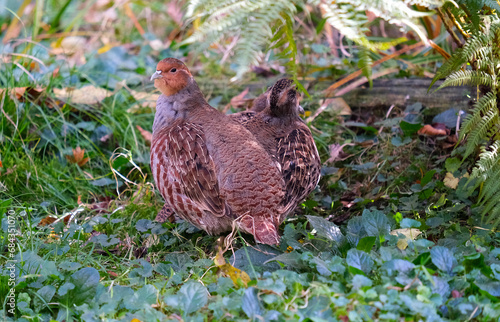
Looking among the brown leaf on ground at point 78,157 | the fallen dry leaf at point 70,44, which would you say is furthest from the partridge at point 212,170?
the fallen dry leaf at point 70,44

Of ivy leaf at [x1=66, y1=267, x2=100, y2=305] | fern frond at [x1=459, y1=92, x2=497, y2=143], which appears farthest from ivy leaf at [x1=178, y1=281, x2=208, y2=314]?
fern frond at [x1=459, y1=92, x2=497, y2=143]

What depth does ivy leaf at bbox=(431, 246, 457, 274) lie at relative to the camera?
2.53 meters

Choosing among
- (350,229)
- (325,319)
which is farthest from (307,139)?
Result: (325,319)

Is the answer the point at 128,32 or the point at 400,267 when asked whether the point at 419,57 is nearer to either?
the point at 400,267

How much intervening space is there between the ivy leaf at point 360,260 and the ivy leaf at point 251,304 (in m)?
0.56

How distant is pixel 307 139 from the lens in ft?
12.9

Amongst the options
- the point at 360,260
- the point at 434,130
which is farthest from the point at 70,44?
the point at 360,260

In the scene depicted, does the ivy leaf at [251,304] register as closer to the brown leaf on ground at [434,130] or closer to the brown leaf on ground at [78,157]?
the brown leaf on ground at [434,130]

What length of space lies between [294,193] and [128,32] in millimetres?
5379

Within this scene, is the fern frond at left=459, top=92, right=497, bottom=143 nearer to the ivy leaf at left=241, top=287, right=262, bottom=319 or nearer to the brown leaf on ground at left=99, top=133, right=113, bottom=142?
the ivy leaf at left=241, top=287, right=262, bottom=319

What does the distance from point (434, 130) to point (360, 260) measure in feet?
7.50

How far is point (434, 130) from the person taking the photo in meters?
4.48

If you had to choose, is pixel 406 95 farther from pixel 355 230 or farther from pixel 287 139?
pixel 355 230

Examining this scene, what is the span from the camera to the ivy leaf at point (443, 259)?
2.53m
